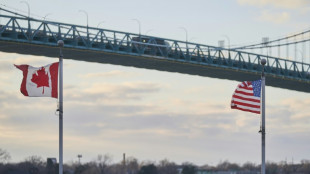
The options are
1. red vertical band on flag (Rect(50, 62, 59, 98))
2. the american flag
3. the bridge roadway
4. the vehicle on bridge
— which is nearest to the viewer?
red vertical band on flag (Rect(50, 62, 59, 98))

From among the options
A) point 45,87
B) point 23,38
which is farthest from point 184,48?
point 45,87

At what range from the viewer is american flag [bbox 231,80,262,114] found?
40.8 metres

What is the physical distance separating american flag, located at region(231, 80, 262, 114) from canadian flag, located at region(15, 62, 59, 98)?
342 inches

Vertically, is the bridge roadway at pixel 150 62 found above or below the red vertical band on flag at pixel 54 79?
above

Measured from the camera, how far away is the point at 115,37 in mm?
96750

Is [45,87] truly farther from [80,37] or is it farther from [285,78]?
[285,78]

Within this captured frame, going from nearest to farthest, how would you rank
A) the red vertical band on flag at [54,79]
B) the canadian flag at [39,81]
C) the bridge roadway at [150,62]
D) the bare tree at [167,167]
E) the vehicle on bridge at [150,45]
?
the canadian flag at [39,81] → the red vertical band on flag at [54,79] → the bridge roadway at [150,62] → the vehicle on bridge at [150,45] → the bare tree at [167,167]

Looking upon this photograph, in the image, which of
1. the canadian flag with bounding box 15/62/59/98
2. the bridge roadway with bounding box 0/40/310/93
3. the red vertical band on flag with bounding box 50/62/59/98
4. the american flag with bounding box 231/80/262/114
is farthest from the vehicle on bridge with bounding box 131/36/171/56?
the canadian flag with bounding box 15/62/59/98

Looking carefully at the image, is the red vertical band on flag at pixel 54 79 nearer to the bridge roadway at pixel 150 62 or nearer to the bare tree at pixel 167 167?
the bridge roadway at pixel 150 62

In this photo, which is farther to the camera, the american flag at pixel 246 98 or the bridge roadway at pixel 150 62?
the bridge roadway at pixel 150 62

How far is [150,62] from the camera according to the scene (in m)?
100

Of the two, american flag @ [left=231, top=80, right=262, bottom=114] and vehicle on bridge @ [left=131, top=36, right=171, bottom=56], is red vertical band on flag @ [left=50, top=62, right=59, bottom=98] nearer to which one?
american flag @ [left=231, top=80, right=262, bottom=114]

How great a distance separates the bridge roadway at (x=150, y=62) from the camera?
87500 mm

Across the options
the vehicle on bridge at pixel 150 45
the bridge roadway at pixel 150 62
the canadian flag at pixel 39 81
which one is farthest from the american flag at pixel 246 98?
the vehicle on bridge at pixel 150 45
